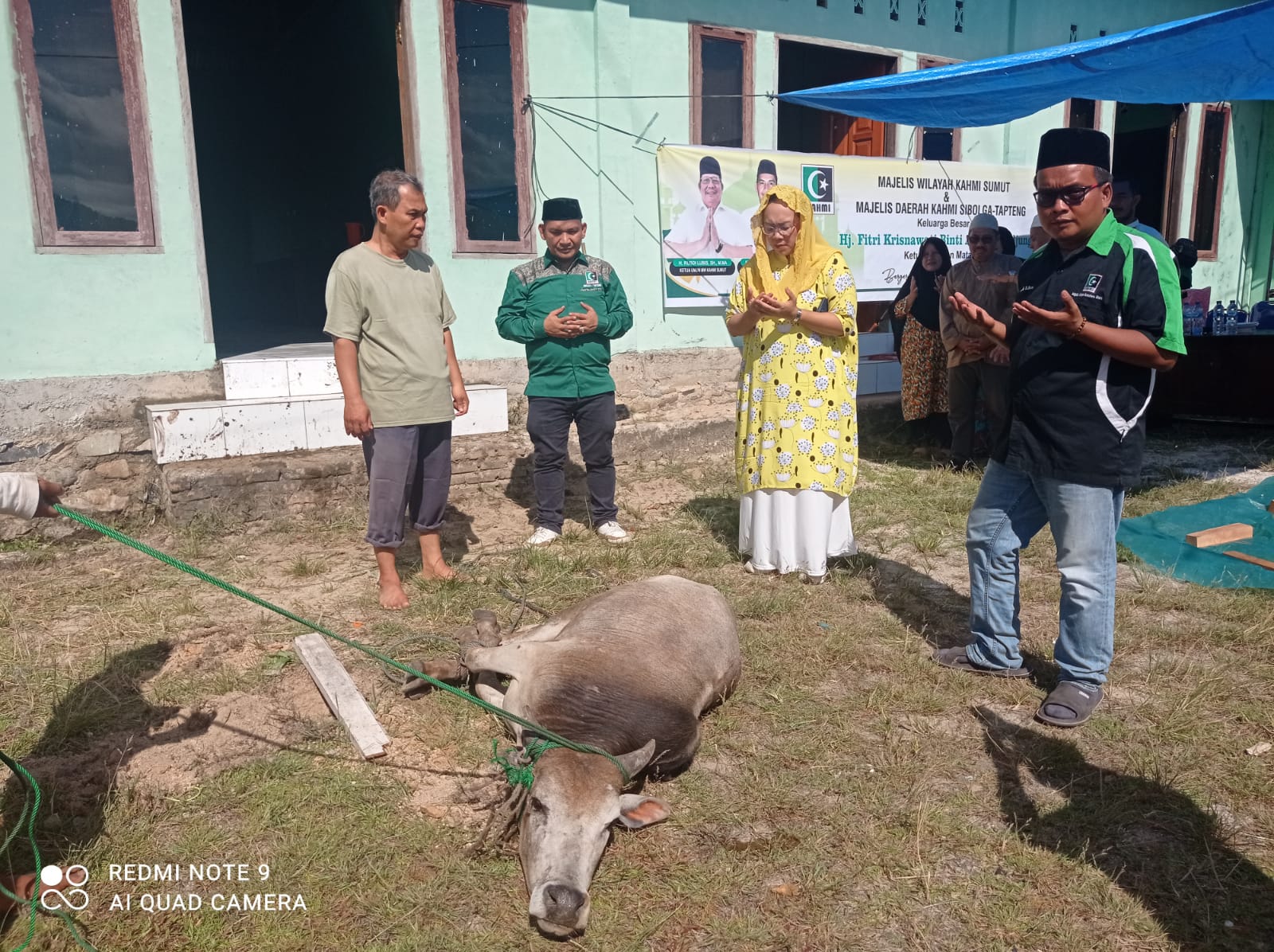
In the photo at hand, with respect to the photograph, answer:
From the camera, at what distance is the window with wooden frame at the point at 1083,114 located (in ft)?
32.9

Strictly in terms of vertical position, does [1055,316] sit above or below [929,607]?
above

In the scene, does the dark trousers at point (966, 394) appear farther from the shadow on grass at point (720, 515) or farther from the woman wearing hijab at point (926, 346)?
the shadow on grass at point (720, 515)

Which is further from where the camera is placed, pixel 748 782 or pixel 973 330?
pixel 973 330

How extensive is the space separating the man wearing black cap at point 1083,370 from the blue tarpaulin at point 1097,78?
2.49 meters

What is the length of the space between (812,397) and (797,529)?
68 cm

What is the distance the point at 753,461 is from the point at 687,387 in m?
3.52

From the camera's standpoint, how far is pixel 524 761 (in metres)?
2.43

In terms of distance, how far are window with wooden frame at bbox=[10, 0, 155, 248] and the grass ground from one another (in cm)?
234

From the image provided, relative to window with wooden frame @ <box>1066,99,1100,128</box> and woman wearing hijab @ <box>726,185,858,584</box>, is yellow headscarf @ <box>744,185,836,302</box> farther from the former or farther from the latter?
window with wooden frame @ <box>1066,99,1100,128</box>

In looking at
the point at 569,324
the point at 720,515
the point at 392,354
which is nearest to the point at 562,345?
the point at 569,324

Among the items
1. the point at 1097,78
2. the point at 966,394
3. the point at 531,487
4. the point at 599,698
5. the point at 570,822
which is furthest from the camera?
the point at 966,394

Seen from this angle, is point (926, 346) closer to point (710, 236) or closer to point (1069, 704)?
point (710, 236)

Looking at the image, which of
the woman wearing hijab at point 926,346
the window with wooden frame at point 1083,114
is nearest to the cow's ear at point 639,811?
the woman wearing hijab at point 926,346

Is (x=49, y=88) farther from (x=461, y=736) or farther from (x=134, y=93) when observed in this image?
(x=461, y=736)
